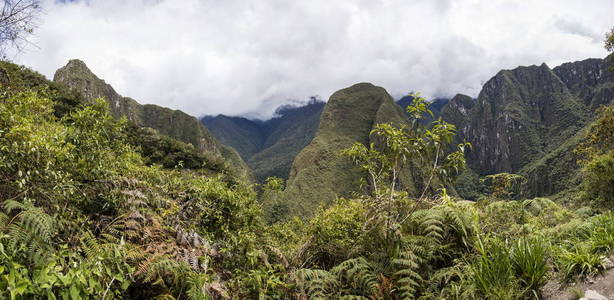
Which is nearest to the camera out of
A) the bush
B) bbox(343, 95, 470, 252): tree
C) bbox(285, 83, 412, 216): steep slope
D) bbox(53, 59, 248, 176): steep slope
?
bbox(343, 95, 470, 252): tree

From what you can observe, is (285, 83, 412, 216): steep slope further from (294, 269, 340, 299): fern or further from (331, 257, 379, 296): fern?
(294, 269, 340, 299): fern

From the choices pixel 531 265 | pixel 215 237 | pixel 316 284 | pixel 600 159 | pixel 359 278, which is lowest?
pixel 316 284

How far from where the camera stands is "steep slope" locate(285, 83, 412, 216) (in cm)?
10781

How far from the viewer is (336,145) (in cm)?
14312

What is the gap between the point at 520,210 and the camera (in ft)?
19.6

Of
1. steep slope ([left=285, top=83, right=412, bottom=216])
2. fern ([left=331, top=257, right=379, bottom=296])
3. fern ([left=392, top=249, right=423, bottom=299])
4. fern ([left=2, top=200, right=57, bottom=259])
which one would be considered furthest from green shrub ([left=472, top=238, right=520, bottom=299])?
steep slope ([left=285, top=83, right=412, bottom=216])

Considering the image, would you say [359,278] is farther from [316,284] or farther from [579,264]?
[579,264]

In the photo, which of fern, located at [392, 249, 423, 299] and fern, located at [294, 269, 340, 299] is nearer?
fern, located at [392, 249, 423, 299]

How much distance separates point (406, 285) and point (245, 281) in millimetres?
2123

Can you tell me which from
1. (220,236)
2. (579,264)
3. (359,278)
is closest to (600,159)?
(579,264)

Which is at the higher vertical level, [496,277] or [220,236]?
[496,277]

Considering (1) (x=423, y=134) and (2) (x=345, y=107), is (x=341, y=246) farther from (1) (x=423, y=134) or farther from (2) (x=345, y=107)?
(2) (x=345, y=107)

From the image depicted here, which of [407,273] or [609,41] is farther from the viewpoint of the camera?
[609,41]

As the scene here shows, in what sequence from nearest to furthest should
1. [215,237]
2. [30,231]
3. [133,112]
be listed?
[30,231] < [215,237] < [133,112]
